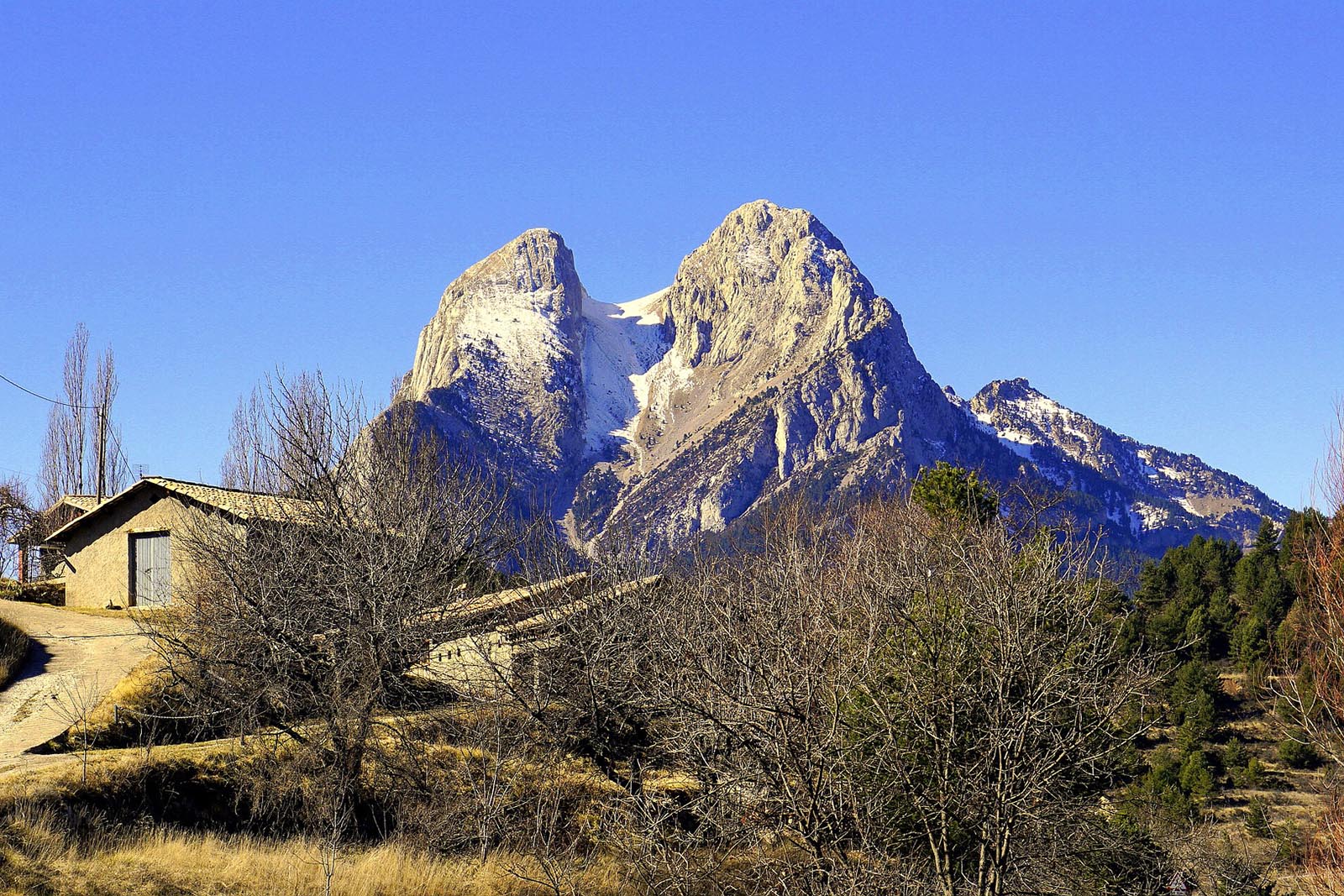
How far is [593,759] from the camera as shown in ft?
79.5

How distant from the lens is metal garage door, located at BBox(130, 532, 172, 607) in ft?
136

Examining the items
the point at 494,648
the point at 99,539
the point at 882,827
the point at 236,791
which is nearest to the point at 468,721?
the point at 494,648

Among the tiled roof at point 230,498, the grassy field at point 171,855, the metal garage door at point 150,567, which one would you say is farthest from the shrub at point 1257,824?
the metal garage door at point 150,567

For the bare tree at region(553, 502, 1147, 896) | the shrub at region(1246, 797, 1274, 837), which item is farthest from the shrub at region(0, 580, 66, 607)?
the shrub at region(1246, 797, 1274, 837)

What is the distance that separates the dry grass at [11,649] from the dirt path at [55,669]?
210 millimetres

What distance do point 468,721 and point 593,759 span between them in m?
3.08

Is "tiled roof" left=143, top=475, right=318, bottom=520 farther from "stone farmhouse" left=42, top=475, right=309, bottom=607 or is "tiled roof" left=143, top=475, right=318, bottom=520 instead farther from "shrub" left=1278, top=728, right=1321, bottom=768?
"shrub" left=1278, top=728, right=1321, bottom=768

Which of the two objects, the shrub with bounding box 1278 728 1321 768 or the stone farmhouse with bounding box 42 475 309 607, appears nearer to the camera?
the stone farmhouse with bounding box 42 475 309 607

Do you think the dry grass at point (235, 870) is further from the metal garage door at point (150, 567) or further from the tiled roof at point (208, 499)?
the metal garage door at point (150, 567)

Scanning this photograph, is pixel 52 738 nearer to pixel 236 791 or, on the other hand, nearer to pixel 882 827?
pixel 236 791

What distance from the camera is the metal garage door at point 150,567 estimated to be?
41.5 metres

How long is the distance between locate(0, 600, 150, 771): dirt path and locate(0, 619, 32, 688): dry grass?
0.21 metres

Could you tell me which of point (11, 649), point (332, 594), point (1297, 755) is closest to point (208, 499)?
point (11, 649)

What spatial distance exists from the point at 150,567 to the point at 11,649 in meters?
12.2
